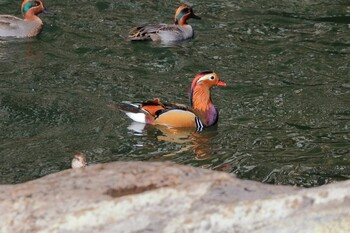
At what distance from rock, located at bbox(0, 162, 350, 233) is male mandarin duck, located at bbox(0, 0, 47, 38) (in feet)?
30.9

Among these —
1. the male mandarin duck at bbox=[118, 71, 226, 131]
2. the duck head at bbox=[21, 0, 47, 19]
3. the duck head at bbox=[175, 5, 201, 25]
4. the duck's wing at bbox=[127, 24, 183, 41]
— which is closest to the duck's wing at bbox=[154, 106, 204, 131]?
the male mandarin duck at bbox=[118, 71, 226, 131]

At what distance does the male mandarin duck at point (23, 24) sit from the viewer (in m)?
13.4

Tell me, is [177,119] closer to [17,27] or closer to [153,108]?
[153,108]

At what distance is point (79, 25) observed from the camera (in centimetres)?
1384

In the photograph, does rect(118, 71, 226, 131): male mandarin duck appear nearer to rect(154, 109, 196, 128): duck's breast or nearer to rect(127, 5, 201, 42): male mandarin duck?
rect(154, 109, 196, 128): duck's breast

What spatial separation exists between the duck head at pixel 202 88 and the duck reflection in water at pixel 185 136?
38 centimetres

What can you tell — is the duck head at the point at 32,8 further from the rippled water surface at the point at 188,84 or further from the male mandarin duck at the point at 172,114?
the male mandarin duck at the point at 172,114

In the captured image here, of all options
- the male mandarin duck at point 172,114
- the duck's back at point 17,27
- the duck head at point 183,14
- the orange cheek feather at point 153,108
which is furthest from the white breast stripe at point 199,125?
the duck's back at point 17,27

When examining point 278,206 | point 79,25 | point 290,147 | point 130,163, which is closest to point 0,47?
point 79,25

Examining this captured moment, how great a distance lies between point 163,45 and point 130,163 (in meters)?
9.04

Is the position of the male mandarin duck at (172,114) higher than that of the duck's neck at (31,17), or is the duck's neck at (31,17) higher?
the male mandarin duck at (172,114)

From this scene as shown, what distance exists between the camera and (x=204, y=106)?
10.4m

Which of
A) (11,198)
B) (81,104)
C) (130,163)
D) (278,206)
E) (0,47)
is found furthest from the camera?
(0,47)

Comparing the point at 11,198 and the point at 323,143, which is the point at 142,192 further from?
the point at 323,143
